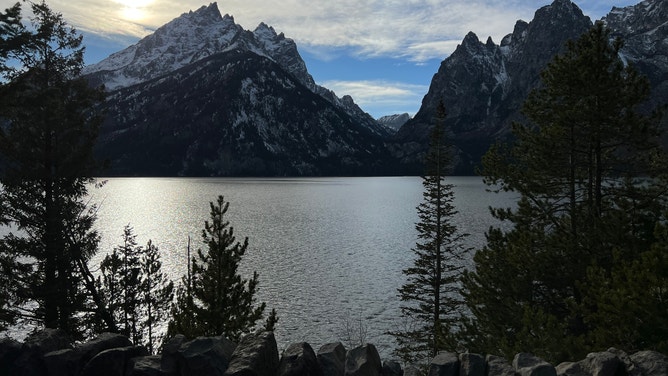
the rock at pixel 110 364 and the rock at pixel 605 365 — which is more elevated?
the rock at pixel 605 365

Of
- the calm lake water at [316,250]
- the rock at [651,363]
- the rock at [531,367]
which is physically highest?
the rock at [651,363]

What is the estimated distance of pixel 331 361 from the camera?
879cm

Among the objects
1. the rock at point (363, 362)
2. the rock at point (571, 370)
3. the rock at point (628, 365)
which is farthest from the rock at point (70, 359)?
the rock at point (628, 365)

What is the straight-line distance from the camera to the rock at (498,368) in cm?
791

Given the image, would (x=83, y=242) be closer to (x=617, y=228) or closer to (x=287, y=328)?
(x=287, y=328)

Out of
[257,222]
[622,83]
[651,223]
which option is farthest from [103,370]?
[257,222]

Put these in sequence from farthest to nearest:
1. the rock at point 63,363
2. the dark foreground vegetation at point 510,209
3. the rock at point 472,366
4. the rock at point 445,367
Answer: the dark foreground vegetation at point 510,209 → the rock at point 63,363 → the rock at point 445,367 → the rock at point 472,366

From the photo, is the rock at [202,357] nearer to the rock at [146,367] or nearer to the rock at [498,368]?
the rock at [146,367]

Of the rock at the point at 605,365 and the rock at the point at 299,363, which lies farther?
the rock at the point at 299,363

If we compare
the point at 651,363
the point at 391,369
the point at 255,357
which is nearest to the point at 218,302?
the point at 255,357

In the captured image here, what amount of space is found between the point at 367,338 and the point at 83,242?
80.0 feet

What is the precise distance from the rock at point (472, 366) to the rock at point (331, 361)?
2.38 m

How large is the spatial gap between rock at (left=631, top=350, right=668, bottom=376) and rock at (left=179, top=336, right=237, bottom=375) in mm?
7633

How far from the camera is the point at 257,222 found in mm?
110688
